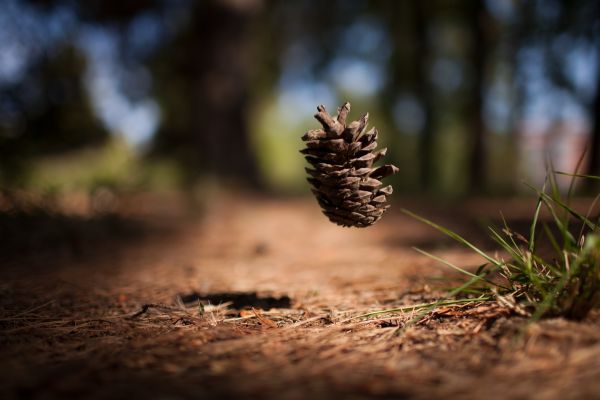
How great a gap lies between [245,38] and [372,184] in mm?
5655

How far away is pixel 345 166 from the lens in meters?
1.37

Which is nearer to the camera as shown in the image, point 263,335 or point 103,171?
point 263,335

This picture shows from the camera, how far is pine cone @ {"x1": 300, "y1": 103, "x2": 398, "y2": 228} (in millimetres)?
1344

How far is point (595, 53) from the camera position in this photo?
18.6 feet

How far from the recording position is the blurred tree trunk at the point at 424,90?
11.4 metres

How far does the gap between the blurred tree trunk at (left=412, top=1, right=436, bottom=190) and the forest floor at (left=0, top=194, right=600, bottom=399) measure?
9.30 m

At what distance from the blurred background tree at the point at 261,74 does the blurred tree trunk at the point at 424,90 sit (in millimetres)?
37

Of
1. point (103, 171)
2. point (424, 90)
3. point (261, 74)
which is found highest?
point (261, 74)

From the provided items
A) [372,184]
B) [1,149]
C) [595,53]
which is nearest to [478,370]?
[372,184]

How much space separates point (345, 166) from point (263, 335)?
57 centimetres

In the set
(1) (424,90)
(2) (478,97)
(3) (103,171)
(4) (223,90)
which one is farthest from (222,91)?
(1) (424,90)

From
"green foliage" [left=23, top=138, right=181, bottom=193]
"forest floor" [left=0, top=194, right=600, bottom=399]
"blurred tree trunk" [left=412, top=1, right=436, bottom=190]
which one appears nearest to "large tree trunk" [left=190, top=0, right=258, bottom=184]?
"green foliage" [left=23, top=138, right=181, bottom=193]

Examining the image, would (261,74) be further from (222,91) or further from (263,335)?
(263,335)

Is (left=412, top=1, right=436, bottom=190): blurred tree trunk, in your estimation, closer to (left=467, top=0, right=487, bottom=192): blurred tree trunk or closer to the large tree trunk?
(left=467, top=0, right=487, bottom=192): blurred tree trunk
